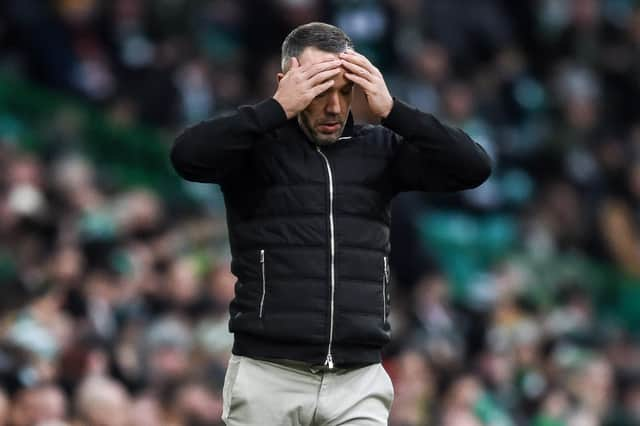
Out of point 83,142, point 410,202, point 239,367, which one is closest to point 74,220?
point 83,142

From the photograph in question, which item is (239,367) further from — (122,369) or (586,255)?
(586,255)

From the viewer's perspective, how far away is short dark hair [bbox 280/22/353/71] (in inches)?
225

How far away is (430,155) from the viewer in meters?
5.79

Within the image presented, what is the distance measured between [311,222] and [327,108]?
1.30ft

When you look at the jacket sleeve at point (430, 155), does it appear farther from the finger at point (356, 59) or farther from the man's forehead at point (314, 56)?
the man's forehead at point (314, 56)

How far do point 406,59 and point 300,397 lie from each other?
9555 millimetres

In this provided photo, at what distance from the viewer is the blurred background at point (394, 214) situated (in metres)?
9.81

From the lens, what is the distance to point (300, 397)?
570cm

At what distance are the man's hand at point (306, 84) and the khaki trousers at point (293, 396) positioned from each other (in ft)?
2.88

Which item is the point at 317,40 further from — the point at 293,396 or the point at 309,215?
the point at 293,396

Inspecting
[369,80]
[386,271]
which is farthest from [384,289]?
[369,80]

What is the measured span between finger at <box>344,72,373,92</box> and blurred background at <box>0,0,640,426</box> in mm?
2913

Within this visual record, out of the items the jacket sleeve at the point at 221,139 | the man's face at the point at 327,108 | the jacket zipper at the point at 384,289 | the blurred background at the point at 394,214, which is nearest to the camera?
the jacket sleeve at the point at 221,139

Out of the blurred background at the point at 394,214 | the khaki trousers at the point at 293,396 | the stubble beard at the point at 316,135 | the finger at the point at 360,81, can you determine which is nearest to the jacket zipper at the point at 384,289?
the khaki trousers at the point at 293,396
